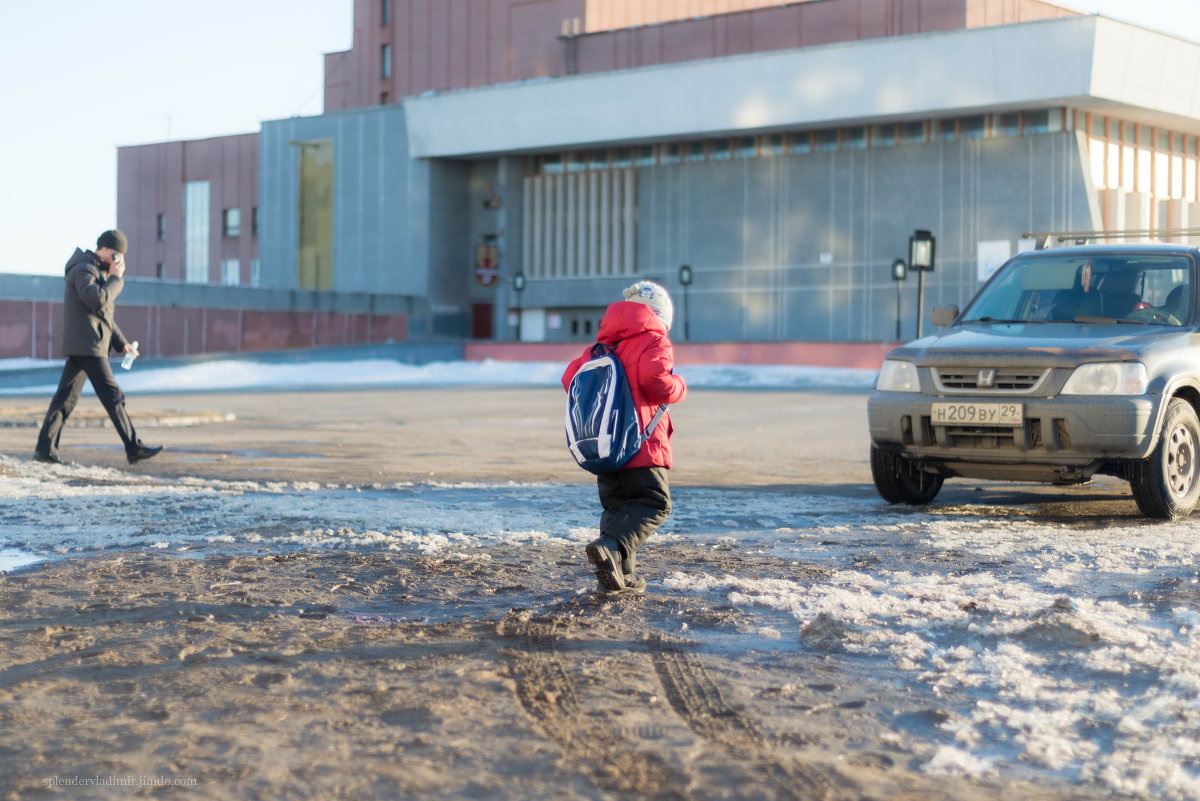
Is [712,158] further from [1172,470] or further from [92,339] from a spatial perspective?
[1172,470]

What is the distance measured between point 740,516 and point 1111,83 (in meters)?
37.8

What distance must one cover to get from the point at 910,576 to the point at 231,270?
66539 mm

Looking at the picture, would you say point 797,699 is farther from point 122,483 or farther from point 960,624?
point 122,483

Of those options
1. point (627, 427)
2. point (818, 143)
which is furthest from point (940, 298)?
point (627, 427)

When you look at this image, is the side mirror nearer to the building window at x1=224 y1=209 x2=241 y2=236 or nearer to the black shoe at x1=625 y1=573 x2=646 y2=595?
the black shoe at x1=625 y1=573 x2=646 y2=595

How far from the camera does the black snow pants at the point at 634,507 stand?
6.13 meters

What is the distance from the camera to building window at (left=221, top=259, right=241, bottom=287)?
69.5 meters

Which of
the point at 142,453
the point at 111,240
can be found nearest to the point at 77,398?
the point at 142,453

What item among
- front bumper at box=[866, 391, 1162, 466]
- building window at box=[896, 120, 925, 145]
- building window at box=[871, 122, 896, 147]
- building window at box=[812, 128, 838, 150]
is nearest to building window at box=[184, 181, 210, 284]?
building window at box=[812, 128, 838, 150]

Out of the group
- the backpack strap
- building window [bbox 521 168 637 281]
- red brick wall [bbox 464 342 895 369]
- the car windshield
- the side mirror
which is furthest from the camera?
building window [bbox 521 168 637 281]

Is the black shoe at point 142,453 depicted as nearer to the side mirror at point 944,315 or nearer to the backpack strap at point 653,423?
the side mirror at point 944,315

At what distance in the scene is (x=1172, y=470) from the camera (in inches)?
348

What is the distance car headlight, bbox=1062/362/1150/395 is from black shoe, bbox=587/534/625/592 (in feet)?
12.3

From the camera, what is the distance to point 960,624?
5430 millimetres
